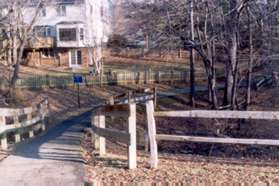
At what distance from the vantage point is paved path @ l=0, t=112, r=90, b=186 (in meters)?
6.04

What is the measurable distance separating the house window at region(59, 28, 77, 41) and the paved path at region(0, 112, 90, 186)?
3208 cm

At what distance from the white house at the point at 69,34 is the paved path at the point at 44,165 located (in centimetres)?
2979

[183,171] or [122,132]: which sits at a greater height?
[122,132]

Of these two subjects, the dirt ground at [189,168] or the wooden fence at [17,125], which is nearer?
the dirt ground at [189,168]

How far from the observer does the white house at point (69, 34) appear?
130 ft

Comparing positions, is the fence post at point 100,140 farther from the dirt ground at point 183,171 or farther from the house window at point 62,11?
the house window at point 62,11

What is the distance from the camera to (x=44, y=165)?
6.93 meters

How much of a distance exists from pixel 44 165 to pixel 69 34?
114 feet

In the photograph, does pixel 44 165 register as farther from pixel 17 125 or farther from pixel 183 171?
pixel 17 125

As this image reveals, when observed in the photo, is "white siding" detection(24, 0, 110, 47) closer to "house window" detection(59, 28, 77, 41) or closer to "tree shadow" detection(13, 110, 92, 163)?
"house window" detection(59, 28, 77, 41)

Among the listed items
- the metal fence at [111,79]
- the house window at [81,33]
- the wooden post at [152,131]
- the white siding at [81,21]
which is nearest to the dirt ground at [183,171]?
the wooden post at [152,131]

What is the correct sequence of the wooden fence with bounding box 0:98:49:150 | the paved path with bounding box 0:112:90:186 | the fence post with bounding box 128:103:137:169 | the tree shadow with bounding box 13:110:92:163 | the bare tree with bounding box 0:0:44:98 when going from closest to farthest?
the paved path with bounding box 0:112:90:186, the fence post with bounding box 128:103:137:169, the tree shadow with bounding box 13:110:92:163, the wooden fence with bounding box 0:98:49:150, the bare tree with bounding box 0:0:44:98

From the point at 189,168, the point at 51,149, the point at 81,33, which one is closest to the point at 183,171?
the point at 189,168

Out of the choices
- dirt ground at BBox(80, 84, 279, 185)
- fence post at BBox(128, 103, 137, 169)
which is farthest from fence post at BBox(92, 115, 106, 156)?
fence post at BBox(128, 103, 137, 169)
